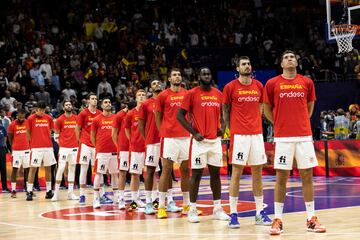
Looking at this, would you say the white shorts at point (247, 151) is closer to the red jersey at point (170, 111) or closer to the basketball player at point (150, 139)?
the red jersey at point (170, 111)

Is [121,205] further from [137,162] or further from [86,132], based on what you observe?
[86,132]

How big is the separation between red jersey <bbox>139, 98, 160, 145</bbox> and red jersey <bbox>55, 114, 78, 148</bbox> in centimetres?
457

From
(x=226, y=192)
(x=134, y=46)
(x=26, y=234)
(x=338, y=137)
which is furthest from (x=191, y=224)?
(x=134, y=46)

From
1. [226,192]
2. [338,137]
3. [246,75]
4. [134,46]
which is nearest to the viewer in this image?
[246,75]

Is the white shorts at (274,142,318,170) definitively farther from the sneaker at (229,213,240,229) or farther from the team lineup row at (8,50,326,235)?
the sneaker at (229,213,240,229)

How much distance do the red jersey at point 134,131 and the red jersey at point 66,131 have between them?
3.69m

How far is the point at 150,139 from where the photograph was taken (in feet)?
48.2

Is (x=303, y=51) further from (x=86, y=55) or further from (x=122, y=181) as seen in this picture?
(x=122, y=181)

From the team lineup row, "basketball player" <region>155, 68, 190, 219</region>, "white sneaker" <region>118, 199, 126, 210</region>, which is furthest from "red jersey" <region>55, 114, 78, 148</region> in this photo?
"basketball player" <region>155, 68, 190, 219</region>

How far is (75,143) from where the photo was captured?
1909 cm

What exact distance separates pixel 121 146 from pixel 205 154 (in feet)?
10.9

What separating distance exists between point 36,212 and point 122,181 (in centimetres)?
187

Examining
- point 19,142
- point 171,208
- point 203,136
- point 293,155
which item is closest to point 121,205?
point 171,208

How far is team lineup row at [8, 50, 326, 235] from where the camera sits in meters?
11.4
